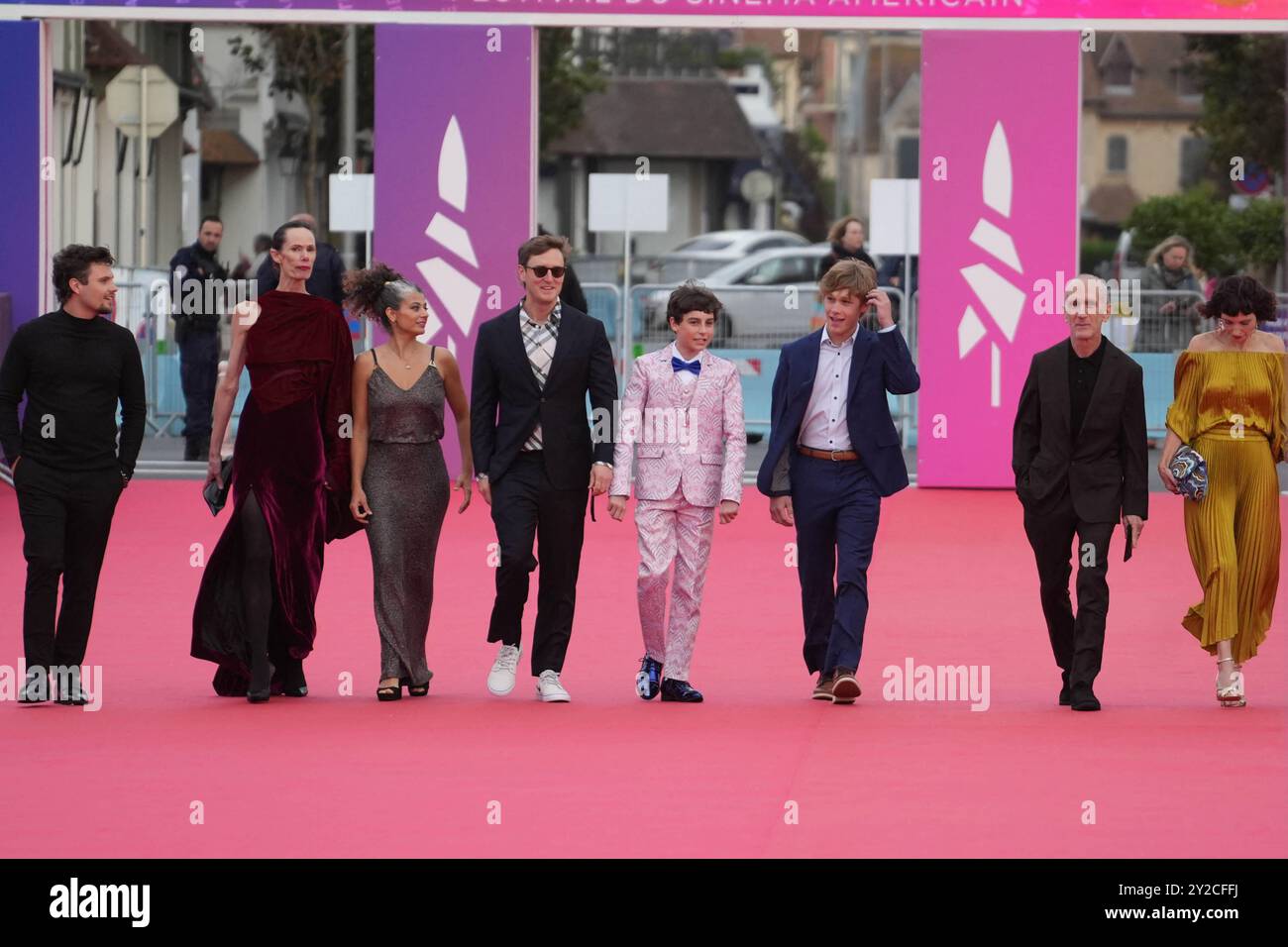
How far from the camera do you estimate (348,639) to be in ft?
38.7

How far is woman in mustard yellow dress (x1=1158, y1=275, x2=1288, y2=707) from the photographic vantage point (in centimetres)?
1012

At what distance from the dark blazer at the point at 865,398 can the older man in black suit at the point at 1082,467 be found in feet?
1.82

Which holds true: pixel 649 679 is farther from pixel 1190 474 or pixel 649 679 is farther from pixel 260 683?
pixel 1190 474

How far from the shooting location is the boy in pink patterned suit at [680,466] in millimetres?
10023

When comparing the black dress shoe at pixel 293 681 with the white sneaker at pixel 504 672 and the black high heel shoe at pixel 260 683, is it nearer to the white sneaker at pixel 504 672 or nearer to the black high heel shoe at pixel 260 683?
the black high heel shoe at pixel 260 683

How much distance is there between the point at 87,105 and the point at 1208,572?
79.6ft

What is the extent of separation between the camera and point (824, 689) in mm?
10102

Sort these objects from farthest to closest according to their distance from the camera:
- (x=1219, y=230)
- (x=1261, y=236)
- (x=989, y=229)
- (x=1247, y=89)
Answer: (x=1219, y=230) < (x=1247, y=89) < (x=1261, y=236) < (x=989, y=229)

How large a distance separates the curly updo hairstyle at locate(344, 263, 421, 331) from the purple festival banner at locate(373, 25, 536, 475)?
25.4 ft

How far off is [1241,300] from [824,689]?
7.58ft

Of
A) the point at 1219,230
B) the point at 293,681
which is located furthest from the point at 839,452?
the point at 1219,230

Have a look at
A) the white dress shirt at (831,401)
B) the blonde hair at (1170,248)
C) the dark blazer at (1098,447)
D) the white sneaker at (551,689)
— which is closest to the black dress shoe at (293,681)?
the white sneaker at (551,689)

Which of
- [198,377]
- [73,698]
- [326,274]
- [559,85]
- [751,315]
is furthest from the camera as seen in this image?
[559,85]

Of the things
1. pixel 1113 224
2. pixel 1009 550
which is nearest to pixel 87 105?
pixel 1009 550
